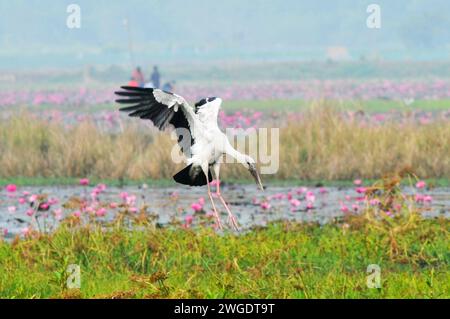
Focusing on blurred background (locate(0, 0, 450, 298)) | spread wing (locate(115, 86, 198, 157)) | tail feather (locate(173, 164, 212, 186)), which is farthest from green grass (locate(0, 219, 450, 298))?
spread wing (locate(115, 86, 198, 157))

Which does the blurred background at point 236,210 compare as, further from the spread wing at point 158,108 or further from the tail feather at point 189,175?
the spread wing at point 158,108

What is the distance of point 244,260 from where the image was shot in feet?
32.8

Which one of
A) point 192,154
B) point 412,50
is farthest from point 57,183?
point 412,50

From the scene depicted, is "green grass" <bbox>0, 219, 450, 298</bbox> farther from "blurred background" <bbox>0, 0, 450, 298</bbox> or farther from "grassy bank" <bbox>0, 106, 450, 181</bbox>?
"grassy bank" <bbox>0, 106, 450, 181</bbox>

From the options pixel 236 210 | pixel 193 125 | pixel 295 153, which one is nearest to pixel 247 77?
pixel 295 153

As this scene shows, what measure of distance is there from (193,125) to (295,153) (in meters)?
8.55

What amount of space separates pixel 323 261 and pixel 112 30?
9990 cm

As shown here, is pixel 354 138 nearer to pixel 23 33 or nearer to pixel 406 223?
pixel 406 223

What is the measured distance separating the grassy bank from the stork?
787 cm

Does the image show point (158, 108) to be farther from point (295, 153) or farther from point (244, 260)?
point (295, 153)

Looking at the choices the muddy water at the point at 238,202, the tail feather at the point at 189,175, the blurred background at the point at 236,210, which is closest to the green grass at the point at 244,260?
the blurred background at the point at 236,210

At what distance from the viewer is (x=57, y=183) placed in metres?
16.5

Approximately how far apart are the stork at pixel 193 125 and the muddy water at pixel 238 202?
3576 millimetres

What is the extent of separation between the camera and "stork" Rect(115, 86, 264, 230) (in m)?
7.99
